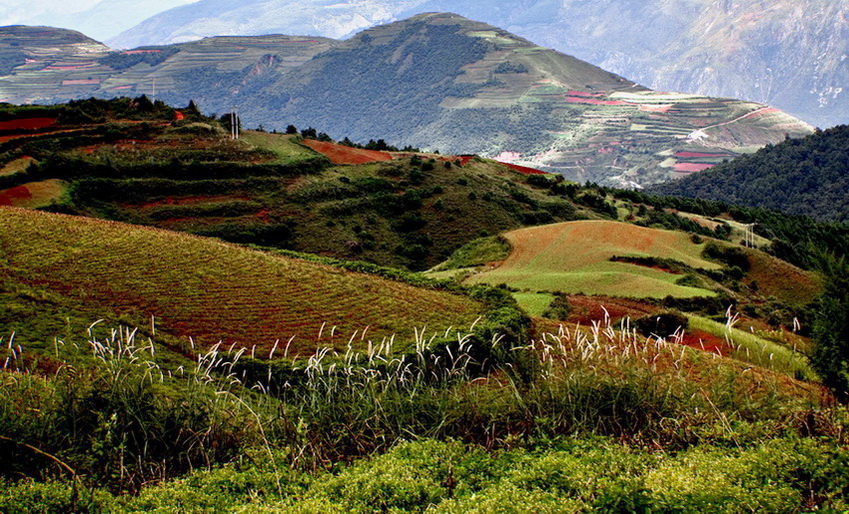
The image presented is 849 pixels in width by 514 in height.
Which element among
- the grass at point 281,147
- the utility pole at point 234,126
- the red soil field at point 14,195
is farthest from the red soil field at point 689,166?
the red soil field at point 14,195

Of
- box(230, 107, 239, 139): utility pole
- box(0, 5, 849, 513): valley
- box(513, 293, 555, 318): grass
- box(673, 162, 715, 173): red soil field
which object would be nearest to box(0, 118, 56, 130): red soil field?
box(0, 5, 849, 513): valley

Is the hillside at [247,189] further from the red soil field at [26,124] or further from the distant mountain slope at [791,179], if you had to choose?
the distant mountain slope at [791,179]

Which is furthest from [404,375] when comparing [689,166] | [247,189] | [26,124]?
[689,166]

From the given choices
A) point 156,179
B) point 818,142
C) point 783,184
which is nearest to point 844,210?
point 783,184

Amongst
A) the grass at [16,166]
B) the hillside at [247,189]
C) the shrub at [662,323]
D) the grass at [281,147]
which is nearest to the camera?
the shrub at [662,323]

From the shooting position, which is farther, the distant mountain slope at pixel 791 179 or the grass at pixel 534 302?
the distant mountain slope at pixel 791 179

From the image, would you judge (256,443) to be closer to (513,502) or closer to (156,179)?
(513,502)
